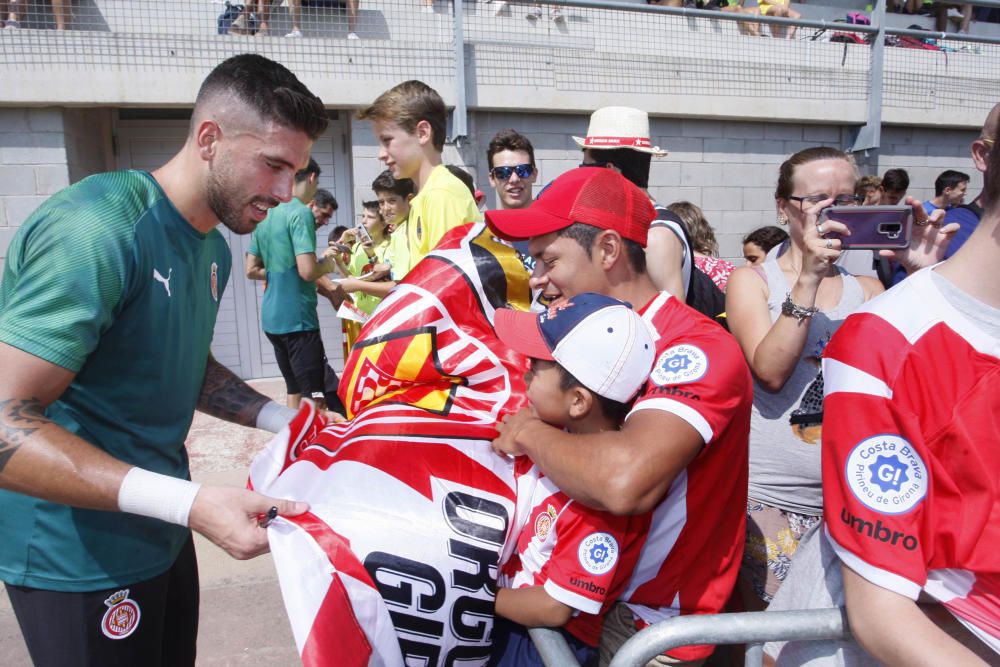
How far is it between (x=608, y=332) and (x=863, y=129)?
818 cm

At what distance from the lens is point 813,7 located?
11.5 meters

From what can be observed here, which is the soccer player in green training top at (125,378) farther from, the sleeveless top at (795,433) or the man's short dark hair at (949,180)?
the man's short dark hair at (949,180)

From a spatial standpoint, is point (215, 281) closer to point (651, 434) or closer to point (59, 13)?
point (651, 434)

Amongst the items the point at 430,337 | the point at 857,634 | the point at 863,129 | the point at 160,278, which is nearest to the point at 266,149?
the point at 160,278

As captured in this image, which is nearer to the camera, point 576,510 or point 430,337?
point 576,510

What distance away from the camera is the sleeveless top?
2.01 m

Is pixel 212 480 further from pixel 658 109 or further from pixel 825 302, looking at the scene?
pixel 658 109

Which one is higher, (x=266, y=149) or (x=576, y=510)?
(x=266, y=149)

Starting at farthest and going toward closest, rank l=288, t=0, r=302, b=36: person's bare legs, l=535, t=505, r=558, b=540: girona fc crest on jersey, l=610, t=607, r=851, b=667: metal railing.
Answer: l=288, t=0, r=302, b=36: person's bare legs < l=535, t=505, r=558, b=540: girona fc crest on jersey < l=610, t=607, r=851, b=667: metal railing

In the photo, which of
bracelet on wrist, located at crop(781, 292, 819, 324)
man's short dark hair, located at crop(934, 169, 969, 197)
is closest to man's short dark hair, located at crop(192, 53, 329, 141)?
bracelet on wrist, located at crop(781, 292, 819, 324)

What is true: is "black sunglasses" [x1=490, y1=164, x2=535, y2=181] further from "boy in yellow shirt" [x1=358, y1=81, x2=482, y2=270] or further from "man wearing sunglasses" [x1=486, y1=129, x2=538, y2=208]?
"boy in yellow shirt" [x1=358, y1=81, x2=482, y2=270]

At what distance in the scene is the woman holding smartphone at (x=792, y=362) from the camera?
6.47 ft

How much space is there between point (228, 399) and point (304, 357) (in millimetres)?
3076

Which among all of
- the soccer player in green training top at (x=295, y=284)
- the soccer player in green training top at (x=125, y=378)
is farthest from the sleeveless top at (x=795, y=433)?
the soccer player in green training top at (x=295, y=284)
